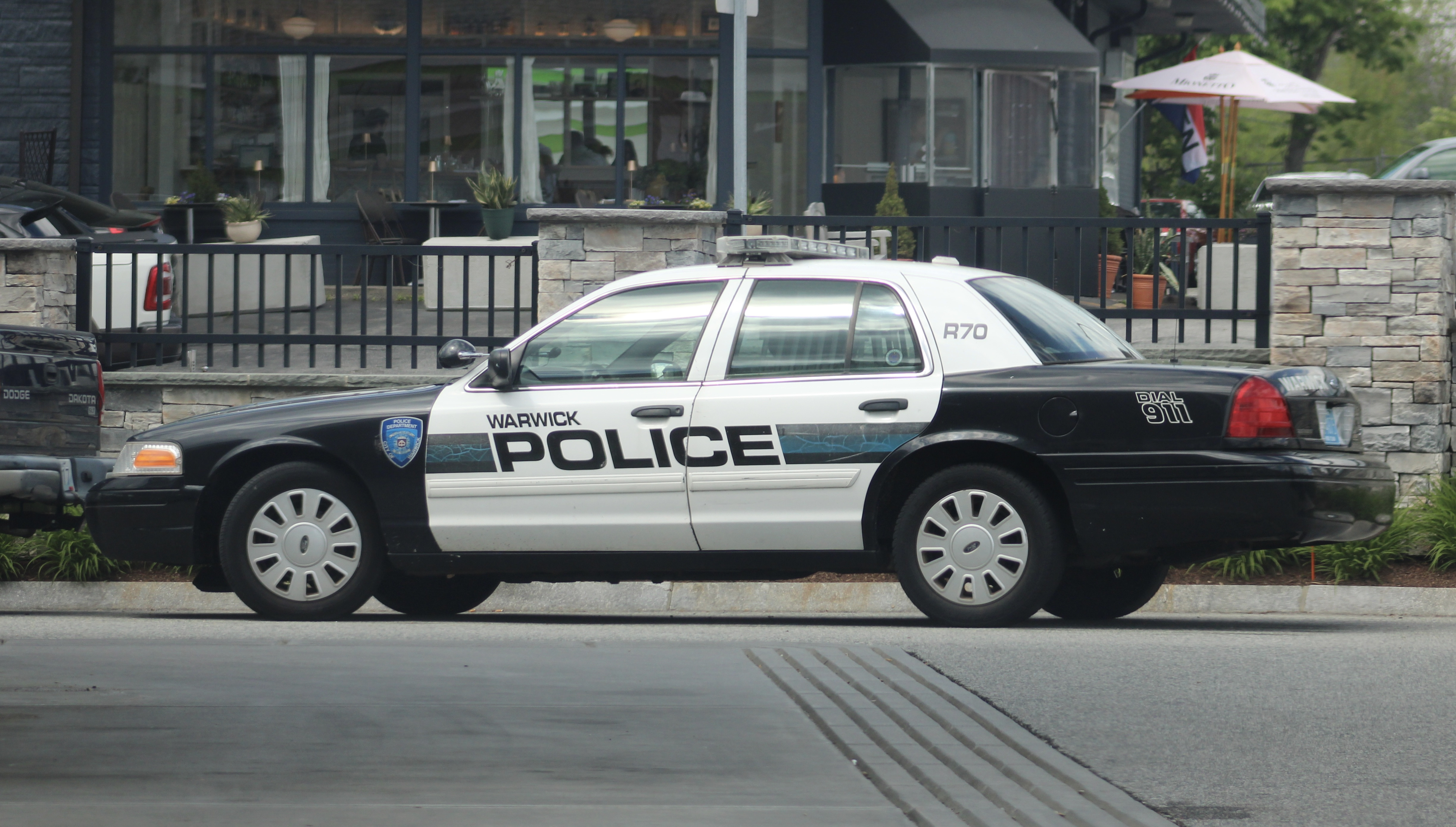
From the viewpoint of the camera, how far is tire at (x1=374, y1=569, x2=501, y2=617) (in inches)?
375

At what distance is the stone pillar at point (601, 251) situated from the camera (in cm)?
1211

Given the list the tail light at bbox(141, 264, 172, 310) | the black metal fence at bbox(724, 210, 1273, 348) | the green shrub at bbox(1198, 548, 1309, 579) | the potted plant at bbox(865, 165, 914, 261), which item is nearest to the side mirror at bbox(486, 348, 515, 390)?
the black metal fence at bbox(724, 210, 1273, 348)

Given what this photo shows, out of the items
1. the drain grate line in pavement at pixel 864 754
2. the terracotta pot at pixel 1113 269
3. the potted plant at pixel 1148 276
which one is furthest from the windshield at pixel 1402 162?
the drain grate line in pavement at pixel 864 754

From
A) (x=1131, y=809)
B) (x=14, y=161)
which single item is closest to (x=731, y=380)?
(x=1131, y=809)

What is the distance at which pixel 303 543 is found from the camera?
8.66 m

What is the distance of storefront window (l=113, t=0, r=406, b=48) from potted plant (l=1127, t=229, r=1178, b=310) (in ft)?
27.3

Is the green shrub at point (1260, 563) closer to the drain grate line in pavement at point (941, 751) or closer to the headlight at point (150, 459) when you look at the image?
the drain grate line in pavement at point (941, 751)

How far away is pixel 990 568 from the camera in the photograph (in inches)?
322

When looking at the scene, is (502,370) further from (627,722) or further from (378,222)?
(378,222)

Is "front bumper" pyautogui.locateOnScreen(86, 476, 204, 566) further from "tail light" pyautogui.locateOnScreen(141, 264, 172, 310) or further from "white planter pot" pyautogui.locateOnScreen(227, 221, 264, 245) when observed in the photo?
"white planter pot" pyautogui.locateOnScreen(227, 221, 264, 245)

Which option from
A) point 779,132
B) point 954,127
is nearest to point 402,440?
point 779,132

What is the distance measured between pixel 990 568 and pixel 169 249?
641 centimetres

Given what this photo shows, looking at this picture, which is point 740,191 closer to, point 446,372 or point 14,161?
point 446,372

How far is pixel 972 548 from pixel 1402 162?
555 inches
